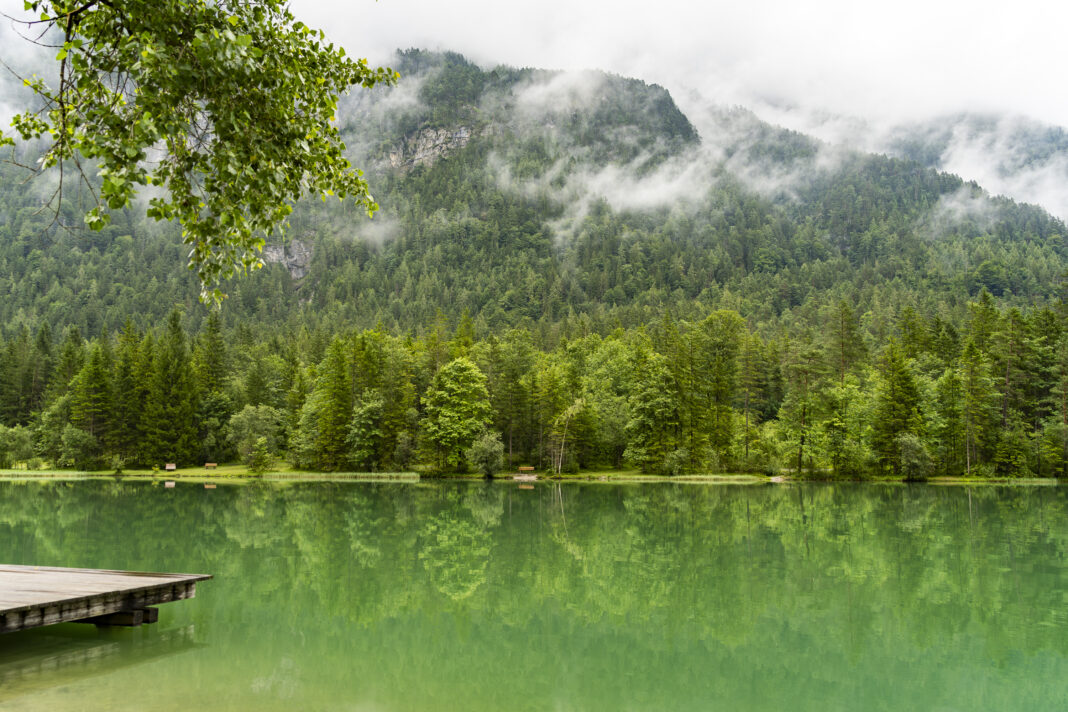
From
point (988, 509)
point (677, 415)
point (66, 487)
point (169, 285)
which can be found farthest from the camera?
point (169, 285)

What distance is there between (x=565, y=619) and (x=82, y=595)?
8.97 m

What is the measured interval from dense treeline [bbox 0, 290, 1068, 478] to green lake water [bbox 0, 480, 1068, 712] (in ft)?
120

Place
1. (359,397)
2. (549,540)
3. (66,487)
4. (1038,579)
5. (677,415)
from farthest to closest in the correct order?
(359,397)
(677,415)
(66,487)
(549,540)
(1038,579)

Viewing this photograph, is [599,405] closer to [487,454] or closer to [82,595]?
[487,454]

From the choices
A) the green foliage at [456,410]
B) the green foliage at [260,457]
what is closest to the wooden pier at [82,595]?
the green foliage at [456,410]

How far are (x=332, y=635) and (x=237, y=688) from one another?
3.03m

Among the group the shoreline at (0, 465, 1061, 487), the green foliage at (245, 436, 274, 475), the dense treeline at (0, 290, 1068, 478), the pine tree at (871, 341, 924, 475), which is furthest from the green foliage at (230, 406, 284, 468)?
the pine tree at (871, 341, 924, 475)

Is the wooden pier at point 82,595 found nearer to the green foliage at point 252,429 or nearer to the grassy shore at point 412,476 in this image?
the grassy shore at point 412,476

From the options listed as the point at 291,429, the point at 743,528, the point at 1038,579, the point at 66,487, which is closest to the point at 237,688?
the point at 1038,579

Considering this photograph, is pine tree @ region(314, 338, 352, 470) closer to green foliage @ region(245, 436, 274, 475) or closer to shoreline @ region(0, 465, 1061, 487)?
shoreline @ region(0, 465, 1061, 487)

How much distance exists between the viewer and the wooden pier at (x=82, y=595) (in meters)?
11.5

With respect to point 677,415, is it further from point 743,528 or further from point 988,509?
point 743,528

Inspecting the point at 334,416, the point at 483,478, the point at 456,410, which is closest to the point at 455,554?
the point at 483,478

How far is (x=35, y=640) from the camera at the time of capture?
12.6m
